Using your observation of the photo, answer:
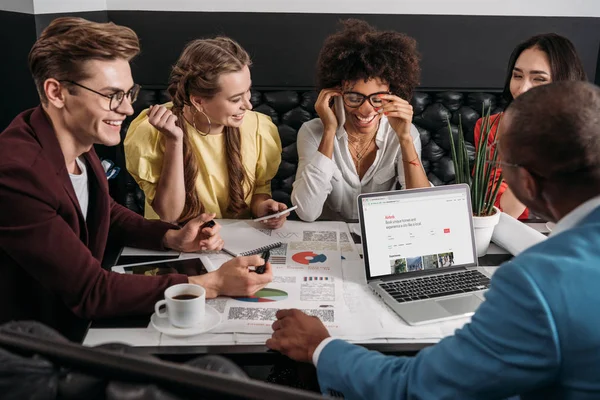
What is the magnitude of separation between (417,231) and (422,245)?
37 millimetres

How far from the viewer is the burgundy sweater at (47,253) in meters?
1.22

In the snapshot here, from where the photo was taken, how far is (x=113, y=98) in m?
1.44

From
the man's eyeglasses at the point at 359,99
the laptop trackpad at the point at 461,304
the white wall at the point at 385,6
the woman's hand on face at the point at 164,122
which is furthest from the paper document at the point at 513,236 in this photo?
the white wall at the point at 385,6

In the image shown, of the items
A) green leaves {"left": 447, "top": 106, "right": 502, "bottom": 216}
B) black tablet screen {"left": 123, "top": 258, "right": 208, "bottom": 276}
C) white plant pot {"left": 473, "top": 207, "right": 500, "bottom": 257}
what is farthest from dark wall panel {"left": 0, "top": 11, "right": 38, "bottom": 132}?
white plant pot {"left": 473, "top": 207, "right": 500, "bottom": 257}

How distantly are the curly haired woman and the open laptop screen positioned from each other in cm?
Result: 52

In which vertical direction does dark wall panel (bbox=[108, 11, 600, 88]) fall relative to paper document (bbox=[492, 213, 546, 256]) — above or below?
above

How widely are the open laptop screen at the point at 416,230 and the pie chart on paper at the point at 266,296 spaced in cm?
22

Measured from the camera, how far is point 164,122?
183 centimetres

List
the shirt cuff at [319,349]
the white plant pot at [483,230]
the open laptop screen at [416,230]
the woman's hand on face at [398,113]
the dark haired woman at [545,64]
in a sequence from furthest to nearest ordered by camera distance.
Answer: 1. the dark haired woman at [545,64]
2. the woman's hand on face at [398,113]
3. the white plant pot at [483,230]
4. the open laptop screen at [416,230]
5. the shirt cuff at [319,349]

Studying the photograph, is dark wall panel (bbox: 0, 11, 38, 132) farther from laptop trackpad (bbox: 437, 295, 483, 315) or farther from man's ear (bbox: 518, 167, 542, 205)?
man's ear (bbox: 518, 167, 542, 205)

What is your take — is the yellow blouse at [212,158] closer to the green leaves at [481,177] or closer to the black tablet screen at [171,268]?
the black tablet screen at [171,268]

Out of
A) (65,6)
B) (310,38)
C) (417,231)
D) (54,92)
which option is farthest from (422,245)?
(65,6)

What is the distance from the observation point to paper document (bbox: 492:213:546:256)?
1.59m

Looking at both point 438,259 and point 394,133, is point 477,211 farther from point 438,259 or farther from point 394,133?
point 394,133
